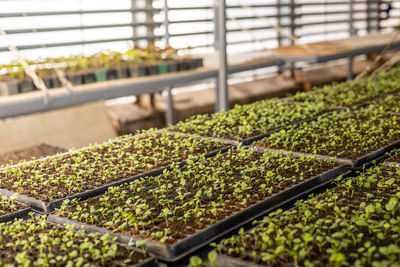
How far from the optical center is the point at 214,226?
179 cm

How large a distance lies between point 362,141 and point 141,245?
1.61m

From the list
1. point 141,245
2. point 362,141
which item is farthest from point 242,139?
point 141,245

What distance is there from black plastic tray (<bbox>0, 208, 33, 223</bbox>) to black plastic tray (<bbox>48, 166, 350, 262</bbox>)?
0.55 ft

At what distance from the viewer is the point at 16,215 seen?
2.07 metres

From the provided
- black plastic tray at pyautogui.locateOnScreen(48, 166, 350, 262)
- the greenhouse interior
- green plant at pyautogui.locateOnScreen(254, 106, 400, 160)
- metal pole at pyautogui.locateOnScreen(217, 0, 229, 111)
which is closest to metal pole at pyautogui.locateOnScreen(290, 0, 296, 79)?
the greenhouse interior

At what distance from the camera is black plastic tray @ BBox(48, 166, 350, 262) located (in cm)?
165

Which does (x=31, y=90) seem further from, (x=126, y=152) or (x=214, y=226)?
(x=214, y=226)

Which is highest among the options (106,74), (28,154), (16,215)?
(106,74)

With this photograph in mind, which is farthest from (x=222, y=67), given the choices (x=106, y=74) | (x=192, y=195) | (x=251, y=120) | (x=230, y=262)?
(x=230, y=262)

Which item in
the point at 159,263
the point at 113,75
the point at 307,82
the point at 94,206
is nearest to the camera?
the point at 159,263

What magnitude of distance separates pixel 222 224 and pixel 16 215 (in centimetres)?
89

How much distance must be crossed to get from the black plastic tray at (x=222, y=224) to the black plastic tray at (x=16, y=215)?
0.17 m

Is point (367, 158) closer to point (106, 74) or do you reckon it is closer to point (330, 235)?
point (330, 235)

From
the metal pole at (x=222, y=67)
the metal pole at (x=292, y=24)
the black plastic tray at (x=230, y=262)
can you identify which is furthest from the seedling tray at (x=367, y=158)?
the metal pole at (x=292, y=24)
